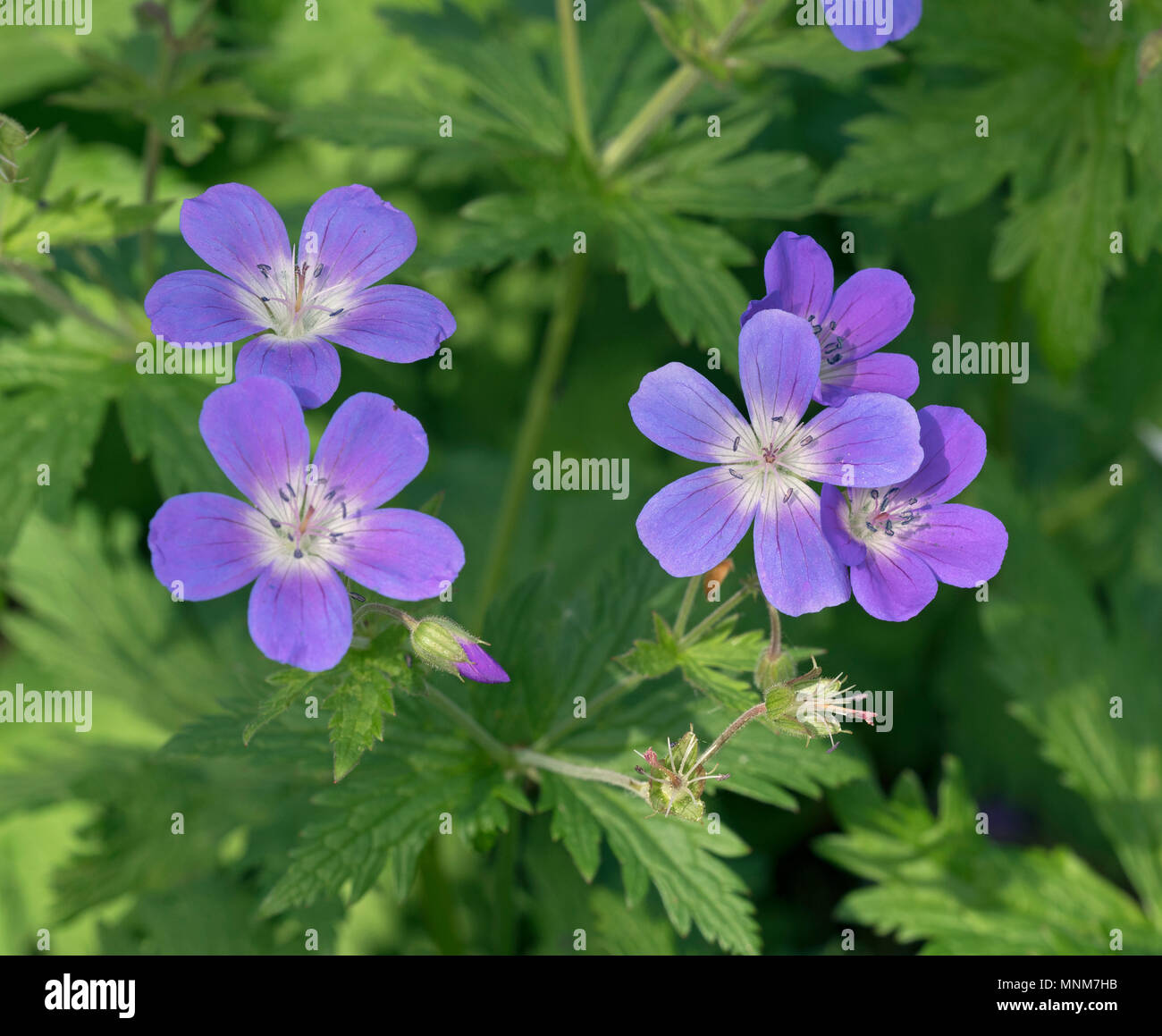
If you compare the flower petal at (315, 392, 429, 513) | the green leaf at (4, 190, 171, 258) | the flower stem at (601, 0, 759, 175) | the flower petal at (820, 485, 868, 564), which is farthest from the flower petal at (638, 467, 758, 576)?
the green leaf at (4, 190, 171, 258)

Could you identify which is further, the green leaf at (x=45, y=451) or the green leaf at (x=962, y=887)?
the green leaf at (x=962, y=887)

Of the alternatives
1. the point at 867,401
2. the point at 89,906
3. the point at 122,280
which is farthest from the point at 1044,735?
the point at 122,280

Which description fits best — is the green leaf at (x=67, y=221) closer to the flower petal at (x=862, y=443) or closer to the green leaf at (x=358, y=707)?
the green leaf at (x=358, y=707)

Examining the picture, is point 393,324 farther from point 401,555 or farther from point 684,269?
point 684,269

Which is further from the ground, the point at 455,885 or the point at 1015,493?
the point at 1015,493

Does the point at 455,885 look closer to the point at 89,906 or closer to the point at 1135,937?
the point at 89,906

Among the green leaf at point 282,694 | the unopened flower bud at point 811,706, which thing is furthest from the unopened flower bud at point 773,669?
the green leaf at point 282,694
